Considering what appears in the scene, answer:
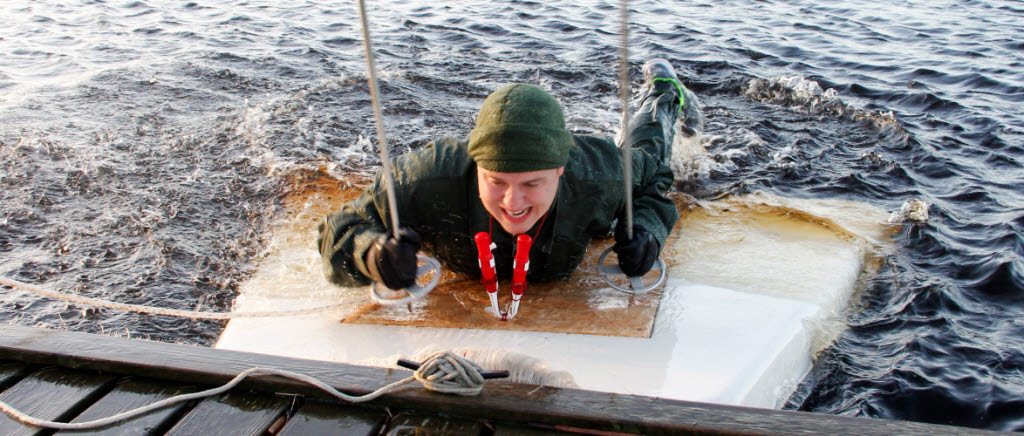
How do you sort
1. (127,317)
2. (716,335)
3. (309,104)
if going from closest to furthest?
(716,335)
(127,317)
(309,104)

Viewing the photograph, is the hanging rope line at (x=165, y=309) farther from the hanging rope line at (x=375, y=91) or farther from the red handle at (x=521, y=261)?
the hanging rope line at (x=375, y=91)

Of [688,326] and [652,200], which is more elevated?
[652,200]

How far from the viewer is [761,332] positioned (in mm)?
2975

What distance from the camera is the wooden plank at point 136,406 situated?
1.93m

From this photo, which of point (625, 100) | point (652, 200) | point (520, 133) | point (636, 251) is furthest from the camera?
point (652, 200)

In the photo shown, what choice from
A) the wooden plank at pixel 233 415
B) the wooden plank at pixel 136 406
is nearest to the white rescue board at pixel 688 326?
the wooden plank at pixel 233 415

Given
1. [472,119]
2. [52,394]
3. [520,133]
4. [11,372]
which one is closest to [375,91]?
[520,133]

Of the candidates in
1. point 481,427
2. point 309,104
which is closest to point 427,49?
point 309,104

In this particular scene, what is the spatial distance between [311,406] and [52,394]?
82 centimetres

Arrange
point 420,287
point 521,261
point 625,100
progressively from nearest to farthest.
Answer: point 625,100
point 420,287
point 521,261

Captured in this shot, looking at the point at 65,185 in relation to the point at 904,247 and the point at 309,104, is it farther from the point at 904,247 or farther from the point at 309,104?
the point at 904,247

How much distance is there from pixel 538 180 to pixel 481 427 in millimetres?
990

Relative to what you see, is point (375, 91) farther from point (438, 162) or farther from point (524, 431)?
point (524, 431)

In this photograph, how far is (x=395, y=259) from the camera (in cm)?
250
